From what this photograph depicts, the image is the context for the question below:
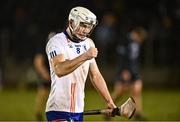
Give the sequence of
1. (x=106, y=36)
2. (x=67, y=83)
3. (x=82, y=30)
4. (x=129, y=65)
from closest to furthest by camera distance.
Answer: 1. (x=82, y=30)
2. (x=67, y=83)
3. (x=129, y=65)
4. (x=106, y=36)

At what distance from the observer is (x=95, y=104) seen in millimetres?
18281

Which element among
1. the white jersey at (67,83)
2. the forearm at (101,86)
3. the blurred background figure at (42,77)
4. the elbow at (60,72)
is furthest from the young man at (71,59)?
the blurred background figure at (42,77)

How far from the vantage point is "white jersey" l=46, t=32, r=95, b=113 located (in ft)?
26.5

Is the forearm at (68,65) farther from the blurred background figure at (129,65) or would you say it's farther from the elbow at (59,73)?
the blurred background figure at (129,65)

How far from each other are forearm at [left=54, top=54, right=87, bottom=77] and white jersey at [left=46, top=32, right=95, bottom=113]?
30 centimetres

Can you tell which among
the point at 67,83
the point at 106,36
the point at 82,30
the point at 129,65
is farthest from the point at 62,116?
the point at 106,36

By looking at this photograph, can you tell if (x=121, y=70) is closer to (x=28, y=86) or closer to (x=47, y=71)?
(x=47, y=71)

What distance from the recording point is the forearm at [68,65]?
755cm

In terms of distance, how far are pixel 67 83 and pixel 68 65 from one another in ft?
1.75

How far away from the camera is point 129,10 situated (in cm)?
2522

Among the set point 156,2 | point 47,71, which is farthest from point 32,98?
point 156,2

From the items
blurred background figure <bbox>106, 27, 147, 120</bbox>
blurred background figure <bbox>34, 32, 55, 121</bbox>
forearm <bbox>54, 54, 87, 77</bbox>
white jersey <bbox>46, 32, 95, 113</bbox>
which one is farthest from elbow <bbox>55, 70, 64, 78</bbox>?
blurred background figure <bbox>106, 27, 147, 120</bbox>

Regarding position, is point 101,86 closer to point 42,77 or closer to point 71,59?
point 71,59

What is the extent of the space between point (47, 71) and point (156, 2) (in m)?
11.2
